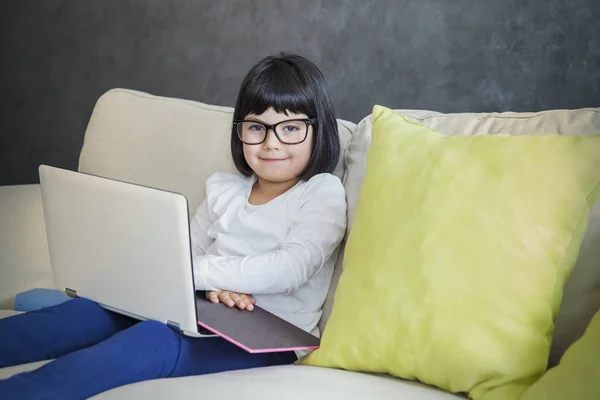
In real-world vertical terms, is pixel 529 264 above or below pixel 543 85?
below

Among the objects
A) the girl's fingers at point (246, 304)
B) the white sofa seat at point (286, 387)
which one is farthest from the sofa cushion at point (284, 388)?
the girl's fingers at point (246, 304)

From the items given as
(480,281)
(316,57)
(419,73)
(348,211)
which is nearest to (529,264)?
(480,281)

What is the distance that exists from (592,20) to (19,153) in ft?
8.16

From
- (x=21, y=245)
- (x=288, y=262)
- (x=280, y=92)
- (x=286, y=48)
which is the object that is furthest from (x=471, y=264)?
(x=286, y=48)

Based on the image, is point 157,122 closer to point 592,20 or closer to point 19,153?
point 592,20

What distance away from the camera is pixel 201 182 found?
194 centimetres

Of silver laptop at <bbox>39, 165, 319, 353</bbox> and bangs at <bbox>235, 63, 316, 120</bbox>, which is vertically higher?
bangs at <bbox>235, 63, 316, 120</bbox>

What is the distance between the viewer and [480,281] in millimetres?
1218

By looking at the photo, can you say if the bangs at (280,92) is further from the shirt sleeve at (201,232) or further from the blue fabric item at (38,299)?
the blue fabric item at (38,299)

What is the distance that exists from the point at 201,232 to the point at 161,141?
0.31 m

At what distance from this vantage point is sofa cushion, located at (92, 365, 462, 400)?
1211mm

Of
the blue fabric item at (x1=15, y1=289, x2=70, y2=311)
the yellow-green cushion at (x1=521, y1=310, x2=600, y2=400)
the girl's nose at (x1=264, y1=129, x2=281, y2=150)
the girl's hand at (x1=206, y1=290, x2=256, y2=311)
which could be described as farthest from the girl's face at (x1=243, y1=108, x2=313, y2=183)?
the yellow-green cushion at (x1=521, y1=310, x2=600, y2=400)

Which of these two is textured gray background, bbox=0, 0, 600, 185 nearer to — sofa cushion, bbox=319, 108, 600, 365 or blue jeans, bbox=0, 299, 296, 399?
sofa cushion, bbox=319, 108, 600, 365

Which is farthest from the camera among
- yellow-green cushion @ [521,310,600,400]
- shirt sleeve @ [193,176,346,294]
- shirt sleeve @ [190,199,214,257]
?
shirt sleeve @ [190,199,214,257]
